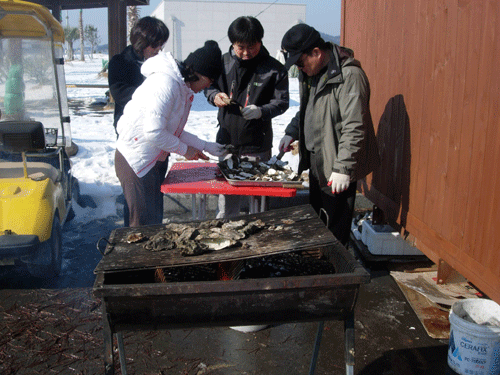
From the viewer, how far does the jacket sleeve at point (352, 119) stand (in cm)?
331

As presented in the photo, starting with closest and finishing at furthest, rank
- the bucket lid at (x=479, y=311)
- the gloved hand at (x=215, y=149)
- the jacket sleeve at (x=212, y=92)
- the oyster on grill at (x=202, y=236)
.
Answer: the oyster on grill at (x=202, y=236)
the bucket lid at (x=479, y=311)
the gloved hand at (x=215, y=149)
the jacket sleeve at (x=212, y=92)

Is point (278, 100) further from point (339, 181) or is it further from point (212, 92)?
point (339, 181)

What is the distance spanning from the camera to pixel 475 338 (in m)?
2.69

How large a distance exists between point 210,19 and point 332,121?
37.2 m

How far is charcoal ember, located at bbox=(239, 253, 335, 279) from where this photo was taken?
2.54 meters

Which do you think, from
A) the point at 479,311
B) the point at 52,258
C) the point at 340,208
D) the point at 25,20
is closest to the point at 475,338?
the point at 479,311

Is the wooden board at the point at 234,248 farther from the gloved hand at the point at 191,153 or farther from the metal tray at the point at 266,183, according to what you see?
the gloved hand at the point at 191,153

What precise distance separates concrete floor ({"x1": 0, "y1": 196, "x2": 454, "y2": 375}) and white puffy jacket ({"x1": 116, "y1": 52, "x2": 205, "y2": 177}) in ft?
4.06

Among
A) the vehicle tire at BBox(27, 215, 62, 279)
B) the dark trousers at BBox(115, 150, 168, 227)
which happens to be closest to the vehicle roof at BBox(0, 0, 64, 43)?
the dark trousers at BBox(115, 150, 168, 227)

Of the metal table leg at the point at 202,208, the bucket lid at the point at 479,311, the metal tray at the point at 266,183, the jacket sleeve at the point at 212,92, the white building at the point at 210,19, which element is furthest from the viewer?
the white building at the point at 210,19

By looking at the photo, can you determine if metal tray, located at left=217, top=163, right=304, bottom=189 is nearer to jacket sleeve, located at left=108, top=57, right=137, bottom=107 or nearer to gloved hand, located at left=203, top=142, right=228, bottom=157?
gloved hand, located at left=203, top=142, right=228, bottom=157

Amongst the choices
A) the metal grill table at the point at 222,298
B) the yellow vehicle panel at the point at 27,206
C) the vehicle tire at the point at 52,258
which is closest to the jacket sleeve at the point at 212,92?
the yellow vehicle panel at the point at 27,206

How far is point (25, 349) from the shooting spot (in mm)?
3150

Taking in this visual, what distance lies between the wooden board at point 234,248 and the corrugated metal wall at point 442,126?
1.14 meters
